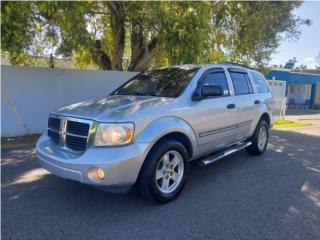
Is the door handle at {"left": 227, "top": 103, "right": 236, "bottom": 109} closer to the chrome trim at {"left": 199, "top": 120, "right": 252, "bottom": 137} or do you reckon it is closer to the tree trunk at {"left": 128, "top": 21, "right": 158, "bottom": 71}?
the chrome trim at {"left": 199, "top": 120, "right": 252, "bottom": 137}

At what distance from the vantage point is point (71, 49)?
743 cm

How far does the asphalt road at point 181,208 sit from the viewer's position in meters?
3.10

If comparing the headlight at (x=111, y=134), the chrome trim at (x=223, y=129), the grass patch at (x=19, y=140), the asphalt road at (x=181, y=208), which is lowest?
the grass patch at (x=19, y=140)

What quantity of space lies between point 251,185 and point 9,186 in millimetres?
3918

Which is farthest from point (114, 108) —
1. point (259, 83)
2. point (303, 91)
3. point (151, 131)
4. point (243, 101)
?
point (303, 91)

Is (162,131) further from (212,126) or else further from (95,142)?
(212,126)

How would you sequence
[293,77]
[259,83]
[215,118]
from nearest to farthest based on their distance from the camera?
[215,118] → [259,83] → [293,77]

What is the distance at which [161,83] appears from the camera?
4.70 m

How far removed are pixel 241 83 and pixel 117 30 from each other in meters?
5.94

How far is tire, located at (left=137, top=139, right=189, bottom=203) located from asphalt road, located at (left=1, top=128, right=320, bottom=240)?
178mm

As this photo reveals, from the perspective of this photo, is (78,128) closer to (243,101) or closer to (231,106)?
(231,106)

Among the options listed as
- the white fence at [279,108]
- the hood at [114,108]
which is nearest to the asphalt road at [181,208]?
the hood at [114,108]

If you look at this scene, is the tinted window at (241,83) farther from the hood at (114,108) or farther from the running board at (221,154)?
the hood at (114,108)

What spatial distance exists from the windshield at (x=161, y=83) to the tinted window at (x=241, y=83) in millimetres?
1127
